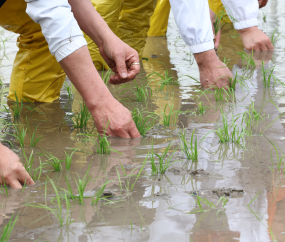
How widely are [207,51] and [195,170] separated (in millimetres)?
1408

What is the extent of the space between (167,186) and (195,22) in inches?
62.3

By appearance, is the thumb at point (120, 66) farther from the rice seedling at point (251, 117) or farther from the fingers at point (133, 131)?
the rice seedling at point (251, 117)

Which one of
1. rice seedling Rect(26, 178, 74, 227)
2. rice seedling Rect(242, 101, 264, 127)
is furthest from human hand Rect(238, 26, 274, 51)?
rice seedling Rect(26, 178, 74, 227)

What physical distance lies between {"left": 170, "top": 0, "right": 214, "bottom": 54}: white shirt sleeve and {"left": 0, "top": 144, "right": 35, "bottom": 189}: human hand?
1.69 meters

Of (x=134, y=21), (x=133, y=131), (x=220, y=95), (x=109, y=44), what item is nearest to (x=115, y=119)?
(x=133, y=131)

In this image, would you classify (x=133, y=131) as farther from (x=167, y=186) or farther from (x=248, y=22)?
(x=248, y=22)

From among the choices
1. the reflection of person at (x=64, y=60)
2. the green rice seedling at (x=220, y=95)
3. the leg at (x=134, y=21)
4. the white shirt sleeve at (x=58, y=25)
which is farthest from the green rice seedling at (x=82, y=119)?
the leg at (x=134, y=21)

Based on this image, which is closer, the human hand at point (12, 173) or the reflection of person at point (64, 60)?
the human hand at point (12, 173)

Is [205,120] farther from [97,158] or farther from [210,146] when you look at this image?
[97,158]

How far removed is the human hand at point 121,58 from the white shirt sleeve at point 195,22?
64cm

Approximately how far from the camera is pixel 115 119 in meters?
2.18

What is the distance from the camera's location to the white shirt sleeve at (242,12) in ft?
12.8

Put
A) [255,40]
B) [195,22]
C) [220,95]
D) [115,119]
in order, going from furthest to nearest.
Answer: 1. [255,40]
2. [195,22]
3. [220,95]
4. [115,119]

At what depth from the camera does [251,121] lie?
2.30 m
